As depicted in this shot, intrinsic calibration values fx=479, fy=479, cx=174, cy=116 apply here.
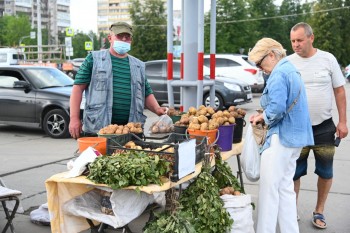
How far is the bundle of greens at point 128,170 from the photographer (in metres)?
3.23

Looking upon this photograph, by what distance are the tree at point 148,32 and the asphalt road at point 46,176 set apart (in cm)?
3028

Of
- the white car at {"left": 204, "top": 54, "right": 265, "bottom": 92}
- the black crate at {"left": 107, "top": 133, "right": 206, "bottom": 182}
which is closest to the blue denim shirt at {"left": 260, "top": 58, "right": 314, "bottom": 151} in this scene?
the black crate at {"left": 107, "top": 133, "right": 206, "bottom": 182}

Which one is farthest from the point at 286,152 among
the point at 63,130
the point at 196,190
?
the point at 63,130

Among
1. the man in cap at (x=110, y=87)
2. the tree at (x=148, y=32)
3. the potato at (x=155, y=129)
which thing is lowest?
the potato at (x=155, y=129)

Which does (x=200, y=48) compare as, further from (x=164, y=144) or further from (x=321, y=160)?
(x=164, y=144)

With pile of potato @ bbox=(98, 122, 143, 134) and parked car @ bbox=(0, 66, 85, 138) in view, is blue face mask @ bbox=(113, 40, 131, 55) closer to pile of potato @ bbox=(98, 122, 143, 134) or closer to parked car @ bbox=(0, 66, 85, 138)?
pile of potato @ bbox=(98, 122, 143, 134)

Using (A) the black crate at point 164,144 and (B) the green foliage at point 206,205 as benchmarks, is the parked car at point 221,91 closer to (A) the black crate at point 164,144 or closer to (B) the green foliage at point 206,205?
(A) the black crate at point 164,144

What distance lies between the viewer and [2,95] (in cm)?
1100

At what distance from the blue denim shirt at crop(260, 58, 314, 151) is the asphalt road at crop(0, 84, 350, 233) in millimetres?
1295

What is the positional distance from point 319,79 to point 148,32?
37371 mm

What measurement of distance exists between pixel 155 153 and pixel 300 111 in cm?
128

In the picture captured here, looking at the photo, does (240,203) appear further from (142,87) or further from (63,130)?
(63,130)

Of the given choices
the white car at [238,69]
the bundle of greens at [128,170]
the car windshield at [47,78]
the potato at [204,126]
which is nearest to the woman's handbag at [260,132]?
the potato at [204,126]

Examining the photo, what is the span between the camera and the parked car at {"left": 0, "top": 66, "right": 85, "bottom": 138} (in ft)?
34.4
